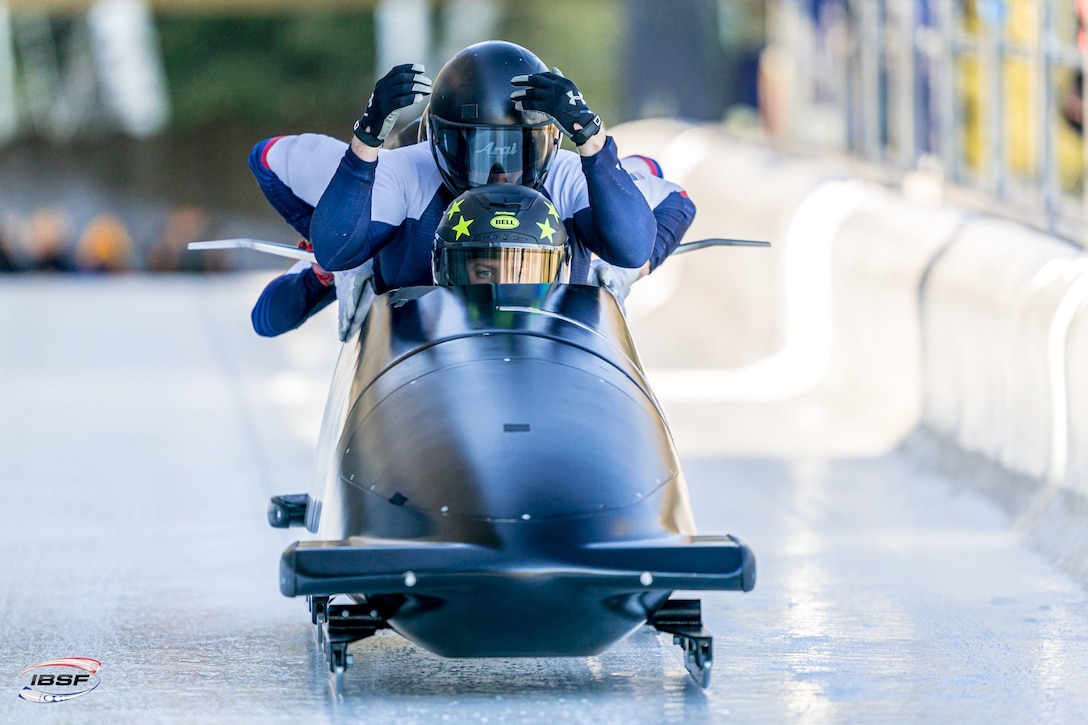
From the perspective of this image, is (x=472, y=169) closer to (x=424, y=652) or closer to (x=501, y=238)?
(x=501, y=238)

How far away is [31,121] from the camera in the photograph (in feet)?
152

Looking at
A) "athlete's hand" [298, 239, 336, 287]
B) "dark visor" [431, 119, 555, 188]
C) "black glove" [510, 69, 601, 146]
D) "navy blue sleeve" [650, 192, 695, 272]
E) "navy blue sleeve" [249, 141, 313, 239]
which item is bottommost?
"athlete's hand" [298, 239, 336, 287]

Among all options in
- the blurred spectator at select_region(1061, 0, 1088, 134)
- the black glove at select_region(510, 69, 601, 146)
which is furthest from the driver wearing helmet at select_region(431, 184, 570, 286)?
the blurred spectator at select_region(1061, 0, 1088, 134)

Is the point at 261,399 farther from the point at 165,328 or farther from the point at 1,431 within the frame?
the point at 165,328

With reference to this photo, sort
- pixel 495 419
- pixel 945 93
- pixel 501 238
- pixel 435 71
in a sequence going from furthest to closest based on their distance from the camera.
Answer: pixel 435 71 → pixel 945 93 → pixel 501 238 → pixel 495 419

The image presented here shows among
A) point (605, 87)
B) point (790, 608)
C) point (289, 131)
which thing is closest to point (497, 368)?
point (790, 608)

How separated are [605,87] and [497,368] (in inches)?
1987

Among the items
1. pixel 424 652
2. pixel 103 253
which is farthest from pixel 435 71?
pixel 424 652

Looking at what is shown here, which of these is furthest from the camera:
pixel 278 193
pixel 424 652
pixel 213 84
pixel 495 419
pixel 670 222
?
pixel 213 84

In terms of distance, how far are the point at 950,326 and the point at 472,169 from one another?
284 cm

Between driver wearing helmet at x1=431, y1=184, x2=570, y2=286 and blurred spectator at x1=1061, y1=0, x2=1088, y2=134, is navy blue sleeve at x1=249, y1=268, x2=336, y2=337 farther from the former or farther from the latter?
blurred spectator at x1=1061, y1=0, x2=1088, y2=134

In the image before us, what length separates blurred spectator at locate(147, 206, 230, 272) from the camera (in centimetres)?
2423

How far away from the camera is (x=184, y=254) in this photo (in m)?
26.2

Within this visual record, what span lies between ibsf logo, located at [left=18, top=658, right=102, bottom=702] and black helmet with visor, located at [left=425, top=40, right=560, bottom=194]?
1.32 m
